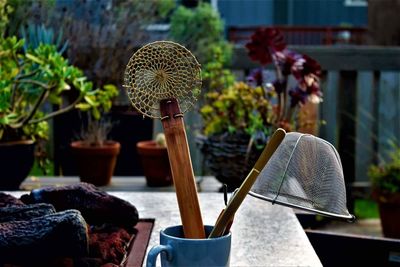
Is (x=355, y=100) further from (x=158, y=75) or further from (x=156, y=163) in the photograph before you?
(x=158, y=75)

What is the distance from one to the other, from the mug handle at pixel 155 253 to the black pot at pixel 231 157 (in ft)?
6.24

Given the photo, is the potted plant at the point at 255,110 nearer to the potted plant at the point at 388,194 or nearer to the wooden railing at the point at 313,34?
the potted plant at the point at 388,194

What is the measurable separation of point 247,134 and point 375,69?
176cm

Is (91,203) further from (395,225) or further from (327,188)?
(395,225)

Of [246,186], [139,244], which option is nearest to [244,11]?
[139,244]

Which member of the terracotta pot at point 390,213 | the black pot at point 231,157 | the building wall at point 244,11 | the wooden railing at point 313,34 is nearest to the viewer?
the black pot at point 231,157

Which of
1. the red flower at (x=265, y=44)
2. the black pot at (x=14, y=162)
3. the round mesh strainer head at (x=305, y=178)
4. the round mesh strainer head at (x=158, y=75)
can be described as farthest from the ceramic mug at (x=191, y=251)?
the red flower at (x=265, y=44)

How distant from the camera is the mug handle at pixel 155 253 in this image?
1.22 m

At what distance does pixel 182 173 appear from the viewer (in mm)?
1335

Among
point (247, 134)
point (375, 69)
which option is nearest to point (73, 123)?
point (247, 134)

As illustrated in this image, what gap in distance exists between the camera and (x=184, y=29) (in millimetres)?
6883

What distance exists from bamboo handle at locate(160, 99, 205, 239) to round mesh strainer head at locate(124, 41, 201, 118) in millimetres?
33

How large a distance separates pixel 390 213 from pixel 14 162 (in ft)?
7.79

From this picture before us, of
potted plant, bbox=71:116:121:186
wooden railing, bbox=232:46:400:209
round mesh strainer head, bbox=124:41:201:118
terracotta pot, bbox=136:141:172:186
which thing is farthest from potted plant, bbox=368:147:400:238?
round mesh strainer head, bbox=124:41:201:118
